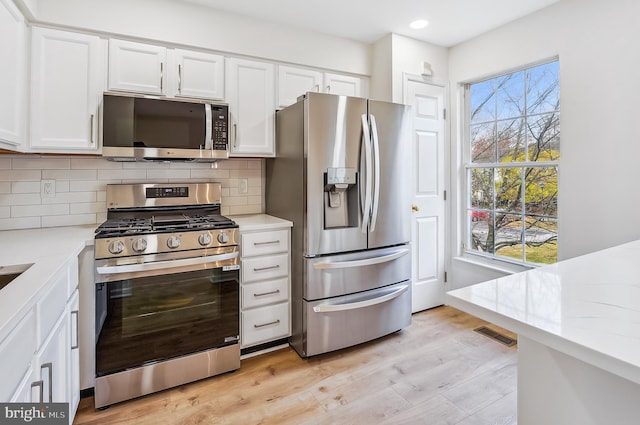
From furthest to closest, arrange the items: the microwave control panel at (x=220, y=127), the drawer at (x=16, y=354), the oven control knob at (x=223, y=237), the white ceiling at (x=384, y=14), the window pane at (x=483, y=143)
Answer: the window pane at (x=483, y=143) → the white ceiling at (x=384, y=14) → the microwave control panel at (x=220, y=127) → the oven control knob at (x=223, y=237) → the drawer at (x=16, y=354)

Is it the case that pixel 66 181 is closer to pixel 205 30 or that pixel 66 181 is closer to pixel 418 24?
pixel 205 30

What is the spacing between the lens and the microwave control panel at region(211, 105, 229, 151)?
7.91ft

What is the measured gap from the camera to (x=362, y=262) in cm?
252

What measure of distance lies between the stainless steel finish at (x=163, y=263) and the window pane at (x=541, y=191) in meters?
2.37

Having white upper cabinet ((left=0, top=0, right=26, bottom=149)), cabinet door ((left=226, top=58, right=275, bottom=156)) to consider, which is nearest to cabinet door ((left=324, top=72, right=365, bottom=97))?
cabinet door ((left=226, top=58, right=275, bottom=156))

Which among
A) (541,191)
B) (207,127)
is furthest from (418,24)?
(207,127)

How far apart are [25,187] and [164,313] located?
1283mm

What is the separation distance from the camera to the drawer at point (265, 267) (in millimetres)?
2369

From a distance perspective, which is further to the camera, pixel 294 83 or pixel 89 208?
pixel 294 83

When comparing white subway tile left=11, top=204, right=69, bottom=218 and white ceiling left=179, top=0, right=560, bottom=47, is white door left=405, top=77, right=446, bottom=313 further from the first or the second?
white subway tile left=11, top=204, right=69, bottom=218

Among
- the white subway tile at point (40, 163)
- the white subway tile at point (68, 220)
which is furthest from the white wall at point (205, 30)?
the white subway tile at point (68, 220)

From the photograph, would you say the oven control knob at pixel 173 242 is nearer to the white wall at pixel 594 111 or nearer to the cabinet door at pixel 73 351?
the cabinet door at pixel 73 351

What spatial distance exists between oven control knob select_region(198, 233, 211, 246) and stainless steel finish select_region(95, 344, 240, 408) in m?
0.69

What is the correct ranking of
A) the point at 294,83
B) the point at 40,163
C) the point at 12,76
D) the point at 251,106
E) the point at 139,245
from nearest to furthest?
the point at 12,76 < the point at 139,245 < the point at 40,163 < the point at 251,106 < the point at 294,83
